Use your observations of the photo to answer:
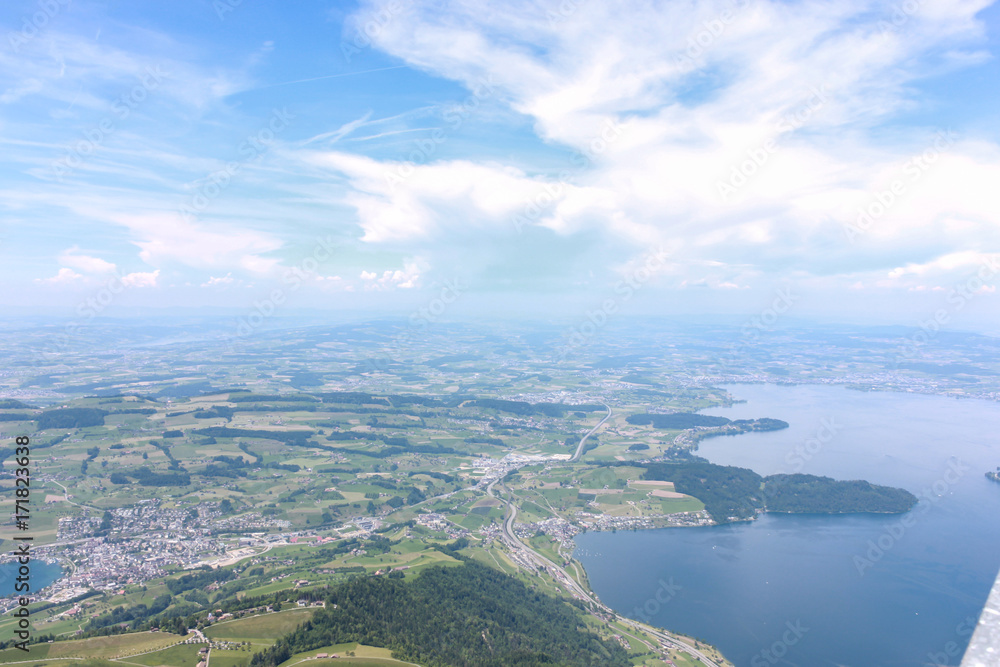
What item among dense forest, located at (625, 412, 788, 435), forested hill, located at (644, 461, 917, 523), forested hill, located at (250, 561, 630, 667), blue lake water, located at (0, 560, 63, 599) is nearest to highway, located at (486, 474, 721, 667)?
forested hill, located at (250, 561, 630, 667)

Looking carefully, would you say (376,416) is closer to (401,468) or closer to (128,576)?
(401,468)

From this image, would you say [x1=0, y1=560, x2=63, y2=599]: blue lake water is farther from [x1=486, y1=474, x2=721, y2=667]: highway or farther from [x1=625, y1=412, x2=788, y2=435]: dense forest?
[x1=625, y1=412, x2=788, y2=435]: dense forest

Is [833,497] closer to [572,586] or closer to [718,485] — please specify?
[718,485]

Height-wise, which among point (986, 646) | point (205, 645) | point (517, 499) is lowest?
point (517, 499)

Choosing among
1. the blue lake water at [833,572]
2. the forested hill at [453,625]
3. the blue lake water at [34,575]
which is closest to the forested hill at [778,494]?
the blue lake water at [833,572]

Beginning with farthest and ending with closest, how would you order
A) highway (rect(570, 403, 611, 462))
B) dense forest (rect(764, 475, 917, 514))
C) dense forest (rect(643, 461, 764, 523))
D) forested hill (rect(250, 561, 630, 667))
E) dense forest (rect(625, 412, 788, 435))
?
1. dense forest (rect(625, 412, 788, 435))
2. highway (rect(570, 403, 611, 462))
3. dense forest (rect(643, 461, 764, 523))
4. dense forest (rect(764, 475, 917, 514))
5. forested hill (rect(250, 561, 630, 667))

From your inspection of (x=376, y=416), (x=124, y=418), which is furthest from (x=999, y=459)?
(x=124, y=418)
